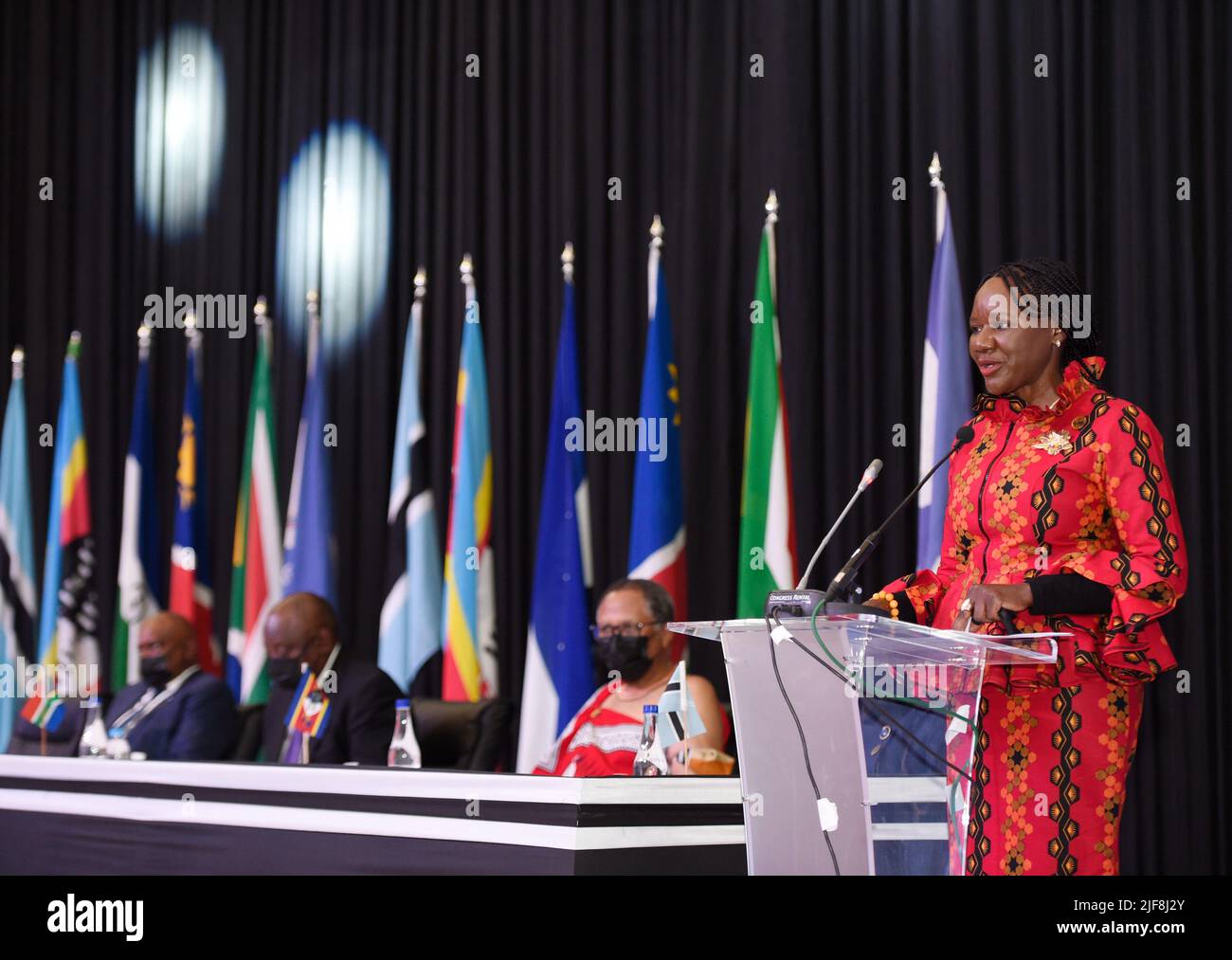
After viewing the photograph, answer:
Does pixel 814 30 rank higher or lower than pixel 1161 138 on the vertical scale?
higher

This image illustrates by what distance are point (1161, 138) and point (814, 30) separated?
1518 millimetres

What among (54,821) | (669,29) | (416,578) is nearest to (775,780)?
(54,821)

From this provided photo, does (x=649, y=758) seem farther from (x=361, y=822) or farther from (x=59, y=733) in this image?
(x=59, y=733)

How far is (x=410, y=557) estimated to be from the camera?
6.18 m

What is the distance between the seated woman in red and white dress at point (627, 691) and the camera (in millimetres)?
4352

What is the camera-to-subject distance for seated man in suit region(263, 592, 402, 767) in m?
4.98

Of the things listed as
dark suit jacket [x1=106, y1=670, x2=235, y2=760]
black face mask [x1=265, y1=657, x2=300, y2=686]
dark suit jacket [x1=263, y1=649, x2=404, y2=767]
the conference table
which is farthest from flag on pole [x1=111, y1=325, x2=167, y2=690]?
the conference table

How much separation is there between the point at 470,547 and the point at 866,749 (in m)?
4.05

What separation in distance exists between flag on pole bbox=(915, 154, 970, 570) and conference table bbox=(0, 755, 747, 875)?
2115mm

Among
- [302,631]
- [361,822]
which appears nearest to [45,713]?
[302,631]

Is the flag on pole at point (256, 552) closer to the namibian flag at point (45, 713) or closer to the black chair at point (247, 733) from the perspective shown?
the black chair at point (247, 733)

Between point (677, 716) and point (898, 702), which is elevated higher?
point (898, 702)

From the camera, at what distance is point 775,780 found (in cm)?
207
